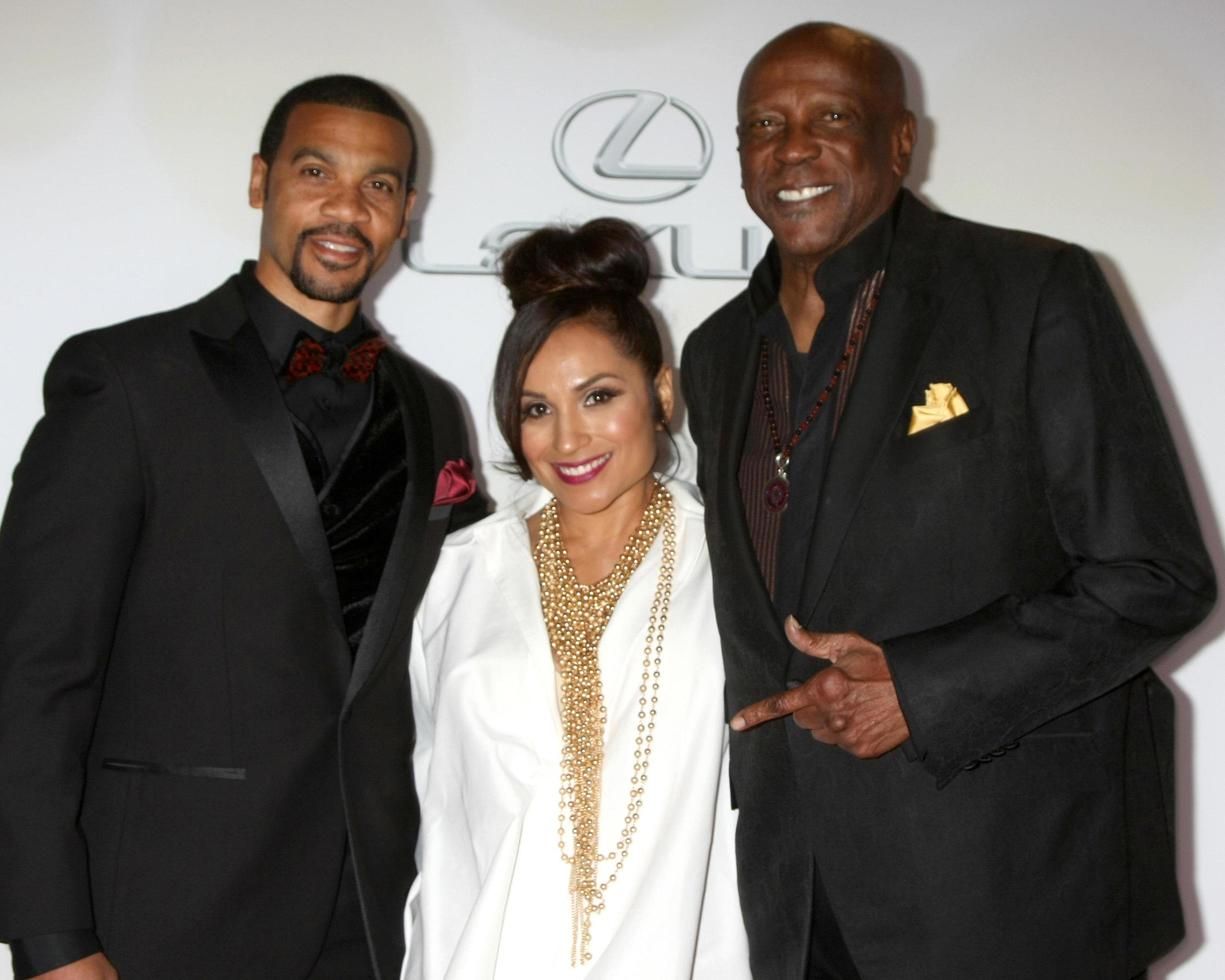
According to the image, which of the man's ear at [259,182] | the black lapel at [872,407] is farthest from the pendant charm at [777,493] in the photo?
the man's ear at [259,182]

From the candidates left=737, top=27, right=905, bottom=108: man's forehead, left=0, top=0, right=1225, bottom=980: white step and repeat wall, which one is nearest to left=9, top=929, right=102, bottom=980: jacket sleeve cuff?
left=0, top=0, right=1225, bottom=980: white step and repeat wall

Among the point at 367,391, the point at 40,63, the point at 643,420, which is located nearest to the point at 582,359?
the point at 643,420

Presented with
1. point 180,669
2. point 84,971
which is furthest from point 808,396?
point 84,971

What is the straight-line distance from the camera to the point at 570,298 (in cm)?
253

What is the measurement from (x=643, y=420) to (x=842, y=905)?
0.95 m

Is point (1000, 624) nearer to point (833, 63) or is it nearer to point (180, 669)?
point (833, 63)

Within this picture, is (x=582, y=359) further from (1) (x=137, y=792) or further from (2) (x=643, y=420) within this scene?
(1) (x=137, y=792)

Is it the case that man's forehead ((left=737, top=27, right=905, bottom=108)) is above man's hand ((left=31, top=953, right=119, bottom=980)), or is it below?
above

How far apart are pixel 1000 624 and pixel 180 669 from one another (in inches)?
53.4

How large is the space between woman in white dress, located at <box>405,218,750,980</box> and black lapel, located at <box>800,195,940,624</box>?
41 centimetres

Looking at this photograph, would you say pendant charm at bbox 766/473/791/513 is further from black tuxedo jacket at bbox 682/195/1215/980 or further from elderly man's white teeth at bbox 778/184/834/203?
elderly man's white teeth at bbox 778/184/834/203

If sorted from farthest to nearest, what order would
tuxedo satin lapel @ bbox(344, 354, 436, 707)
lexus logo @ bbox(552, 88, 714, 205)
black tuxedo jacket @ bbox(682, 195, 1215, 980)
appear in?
lexus logo @ bbox(552, 88, 714, 205), tuxedo satin lapel @ bbox(344, 354, 436, 707), black tuxedo jacket @ bbox(682, 195, 1215, 980)

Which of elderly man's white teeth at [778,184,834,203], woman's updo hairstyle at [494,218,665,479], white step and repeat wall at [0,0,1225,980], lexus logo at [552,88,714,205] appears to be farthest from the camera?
lexus logo at [552,88,714,205]

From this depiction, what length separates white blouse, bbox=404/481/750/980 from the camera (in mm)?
2268
